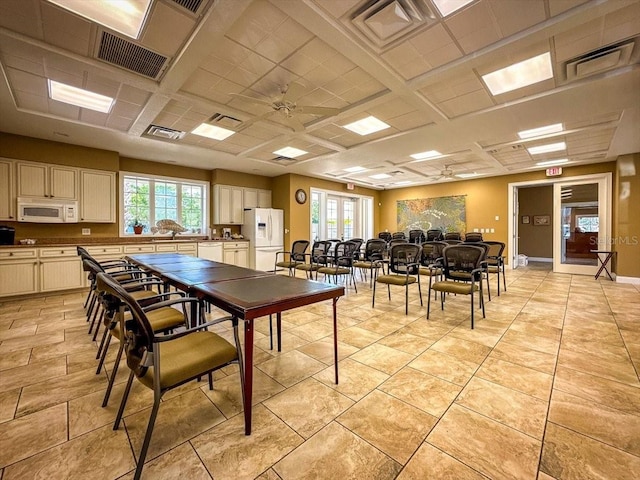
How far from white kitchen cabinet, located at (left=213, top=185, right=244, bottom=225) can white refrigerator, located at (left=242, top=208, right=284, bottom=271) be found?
24 centimetres

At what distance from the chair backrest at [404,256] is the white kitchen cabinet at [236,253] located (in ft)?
13.8

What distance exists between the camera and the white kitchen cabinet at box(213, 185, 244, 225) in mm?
7145

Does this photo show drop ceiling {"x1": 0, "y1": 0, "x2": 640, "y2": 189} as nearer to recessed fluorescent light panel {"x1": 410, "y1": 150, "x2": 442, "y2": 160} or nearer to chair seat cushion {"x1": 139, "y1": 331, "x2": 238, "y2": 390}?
recessed fluorescent light panel {"x1": 410, "y1": 150, "x2": 442, "y2": 160}

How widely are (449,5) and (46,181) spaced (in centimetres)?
653

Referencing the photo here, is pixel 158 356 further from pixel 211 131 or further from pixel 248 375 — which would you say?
pixel 211 131

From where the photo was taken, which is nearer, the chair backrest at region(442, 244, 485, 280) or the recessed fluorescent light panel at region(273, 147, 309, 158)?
the chair backrest at region(442, 244, 485, 280)

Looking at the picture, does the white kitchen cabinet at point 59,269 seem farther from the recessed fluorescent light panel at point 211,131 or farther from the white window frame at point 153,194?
the recessed fluorescent light panel at point 211,131

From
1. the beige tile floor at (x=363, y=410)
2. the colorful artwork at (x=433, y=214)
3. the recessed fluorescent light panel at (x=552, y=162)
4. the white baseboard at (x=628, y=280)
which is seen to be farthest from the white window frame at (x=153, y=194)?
the white baseboard at (x=628, y=280)

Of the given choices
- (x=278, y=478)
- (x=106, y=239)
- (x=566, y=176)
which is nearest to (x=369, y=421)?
(x=278, y=478)

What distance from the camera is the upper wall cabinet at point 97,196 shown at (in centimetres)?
520

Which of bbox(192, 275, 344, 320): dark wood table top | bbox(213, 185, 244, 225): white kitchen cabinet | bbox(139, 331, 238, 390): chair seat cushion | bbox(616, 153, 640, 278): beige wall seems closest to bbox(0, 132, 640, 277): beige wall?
bbox(616, 153, 640, 278): beige wall

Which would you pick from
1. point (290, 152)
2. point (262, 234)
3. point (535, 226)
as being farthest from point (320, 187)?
point (535, 226)

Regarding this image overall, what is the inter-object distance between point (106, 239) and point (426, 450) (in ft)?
21.4

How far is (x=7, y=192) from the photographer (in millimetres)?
4535
